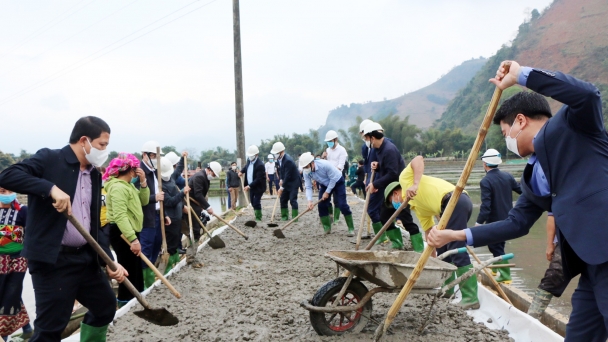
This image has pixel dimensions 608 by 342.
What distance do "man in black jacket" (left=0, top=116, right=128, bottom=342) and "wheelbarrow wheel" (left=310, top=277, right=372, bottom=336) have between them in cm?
146

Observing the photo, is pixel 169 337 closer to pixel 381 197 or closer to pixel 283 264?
pixel 283 264

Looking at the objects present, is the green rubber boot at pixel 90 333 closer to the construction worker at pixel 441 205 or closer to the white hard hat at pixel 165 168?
the construction worker at pixel 441 205

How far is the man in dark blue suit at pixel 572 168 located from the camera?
5.86 feet

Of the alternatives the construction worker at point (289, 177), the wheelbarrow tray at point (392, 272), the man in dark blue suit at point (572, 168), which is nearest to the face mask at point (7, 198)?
the wheelbarrow tray at point (392, 272)

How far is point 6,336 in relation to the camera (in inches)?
167

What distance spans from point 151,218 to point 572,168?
4707mm

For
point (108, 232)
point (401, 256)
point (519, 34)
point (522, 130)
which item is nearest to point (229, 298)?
point (108, 232)

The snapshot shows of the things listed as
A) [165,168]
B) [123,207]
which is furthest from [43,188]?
[165,168]

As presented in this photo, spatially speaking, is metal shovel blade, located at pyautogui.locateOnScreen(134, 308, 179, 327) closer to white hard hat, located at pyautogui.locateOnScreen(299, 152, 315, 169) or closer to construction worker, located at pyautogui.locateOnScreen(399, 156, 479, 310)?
construction worker, located at pyautogui.locateOnScreen(399, 156, 479, 310)

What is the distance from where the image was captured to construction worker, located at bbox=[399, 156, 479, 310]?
409 centimetres

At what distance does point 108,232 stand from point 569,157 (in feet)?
Result: 14.7

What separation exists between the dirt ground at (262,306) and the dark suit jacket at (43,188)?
140 centimetres

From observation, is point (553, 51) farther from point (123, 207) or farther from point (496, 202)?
point (123, 207)

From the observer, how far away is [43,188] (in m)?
2.48
